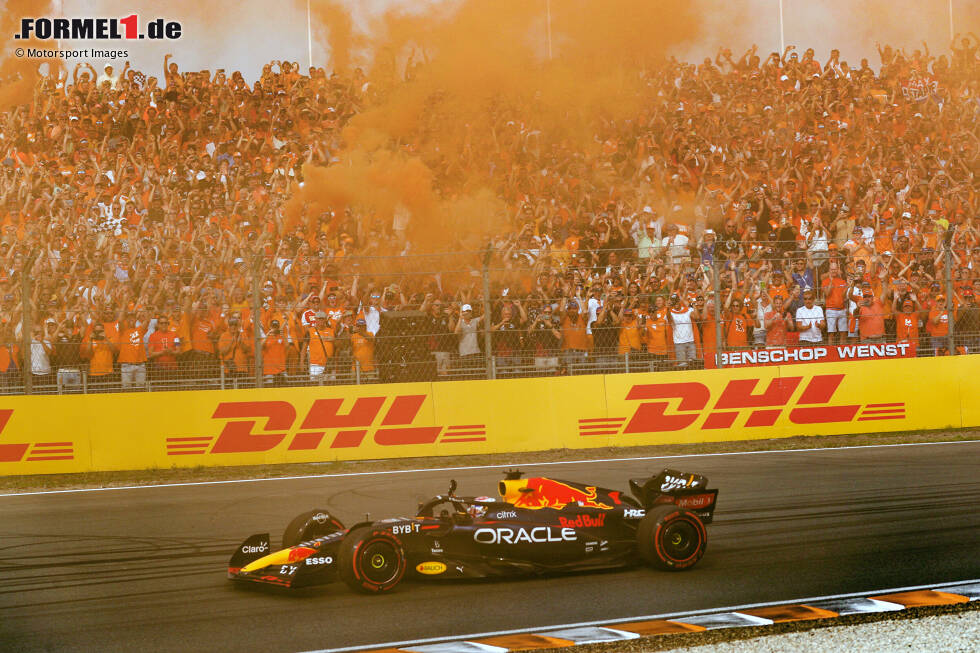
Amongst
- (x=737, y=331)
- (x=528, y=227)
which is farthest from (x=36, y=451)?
(x=737, y=331)

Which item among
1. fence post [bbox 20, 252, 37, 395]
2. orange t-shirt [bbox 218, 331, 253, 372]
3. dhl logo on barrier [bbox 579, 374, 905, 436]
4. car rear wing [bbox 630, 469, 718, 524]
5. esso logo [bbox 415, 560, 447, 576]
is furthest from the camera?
dhl logo on barrier [bbox 579, 374, 905, 436]

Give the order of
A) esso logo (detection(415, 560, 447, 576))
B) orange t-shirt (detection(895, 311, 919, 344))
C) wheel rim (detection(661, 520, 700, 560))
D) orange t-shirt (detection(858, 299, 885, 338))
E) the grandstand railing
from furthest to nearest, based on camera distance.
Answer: orange t-shirt (detection(895, 311, 919, 344)) → orange t-shirt (detection(858, 299, 885, 338)) → the grandstand railing → wheel rim (detection(661, 520, 700, 560)) → esso logo (detection(415, 560, 447, 576))

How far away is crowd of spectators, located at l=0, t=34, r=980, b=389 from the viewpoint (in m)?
12.7

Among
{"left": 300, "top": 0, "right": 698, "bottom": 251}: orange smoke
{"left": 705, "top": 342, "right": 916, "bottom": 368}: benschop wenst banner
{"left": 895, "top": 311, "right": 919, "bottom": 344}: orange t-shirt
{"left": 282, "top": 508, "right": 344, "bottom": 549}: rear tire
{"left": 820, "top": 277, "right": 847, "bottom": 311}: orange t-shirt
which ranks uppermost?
{"left": 300, "top": 0, "right": 698, "bottom": 251}: orange smoke

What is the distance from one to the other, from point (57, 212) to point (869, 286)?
11682 millimetres

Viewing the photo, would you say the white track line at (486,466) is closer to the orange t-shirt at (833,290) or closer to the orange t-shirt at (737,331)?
the orange t-shirt at (737,331)

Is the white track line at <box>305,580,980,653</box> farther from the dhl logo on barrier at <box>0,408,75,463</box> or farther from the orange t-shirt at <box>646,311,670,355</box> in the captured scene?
the dhl logo on barrier at <box>0,408,75,463</box>

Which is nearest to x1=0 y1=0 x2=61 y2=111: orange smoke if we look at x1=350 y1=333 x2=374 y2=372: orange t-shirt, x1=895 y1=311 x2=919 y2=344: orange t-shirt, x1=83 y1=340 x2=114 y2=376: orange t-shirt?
x1=83 y1=340 x2=114 y2=376: orange t-shirt

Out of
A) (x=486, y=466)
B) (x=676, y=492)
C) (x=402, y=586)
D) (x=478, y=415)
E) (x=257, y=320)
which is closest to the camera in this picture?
(x=402, y=586)

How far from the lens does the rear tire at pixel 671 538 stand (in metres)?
6.65

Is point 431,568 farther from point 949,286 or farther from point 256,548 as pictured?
point 949,286

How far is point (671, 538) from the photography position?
671 cm

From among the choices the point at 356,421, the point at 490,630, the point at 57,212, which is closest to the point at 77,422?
the point at 356,421

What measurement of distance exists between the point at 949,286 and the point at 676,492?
342 inches
